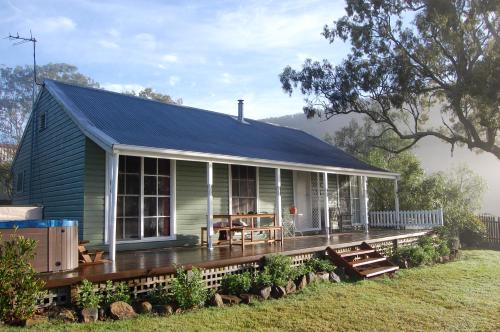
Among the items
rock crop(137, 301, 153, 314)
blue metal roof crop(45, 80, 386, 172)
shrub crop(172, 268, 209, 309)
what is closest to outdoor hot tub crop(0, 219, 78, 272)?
rock crop(137, 301, 153, 314)

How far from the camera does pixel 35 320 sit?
564cm

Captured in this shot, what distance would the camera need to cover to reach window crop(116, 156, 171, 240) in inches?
400

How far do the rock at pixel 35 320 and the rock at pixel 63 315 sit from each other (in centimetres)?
11

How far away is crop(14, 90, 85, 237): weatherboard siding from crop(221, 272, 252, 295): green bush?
11.7 feet

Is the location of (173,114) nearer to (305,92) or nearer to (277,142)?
(277,142)

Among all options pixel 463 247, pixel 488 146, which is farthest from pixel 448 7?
pixel 463 247

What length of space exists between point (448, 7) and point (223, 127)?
30.9 ft

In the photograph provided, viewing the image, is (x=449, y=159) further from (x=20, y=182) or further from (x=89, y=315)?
(x=89, y=315)

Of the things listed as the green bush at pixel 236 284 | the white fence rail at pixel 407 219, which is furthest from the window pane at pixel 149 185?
the white fence rail at pixel 407 219

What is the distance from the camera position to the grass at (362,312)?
6164mm

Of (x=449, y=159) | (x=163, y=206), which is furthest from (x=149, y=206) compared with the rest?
(x=449, y=159)

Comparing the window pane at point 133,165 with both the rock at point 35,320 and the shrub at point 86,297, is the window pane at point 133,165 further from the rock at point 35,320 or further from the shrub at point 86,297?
the rock at point 35,320

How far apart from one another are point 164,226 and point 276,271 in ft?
12.0

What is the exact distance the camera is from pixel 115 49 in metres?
16.2
